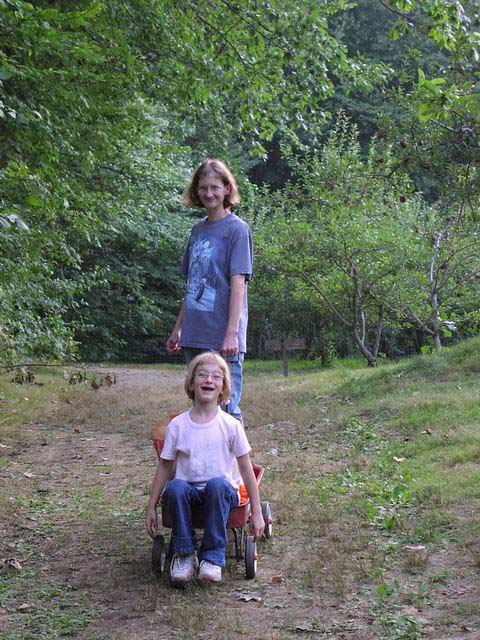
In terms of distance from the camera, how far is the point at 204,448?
4.41m

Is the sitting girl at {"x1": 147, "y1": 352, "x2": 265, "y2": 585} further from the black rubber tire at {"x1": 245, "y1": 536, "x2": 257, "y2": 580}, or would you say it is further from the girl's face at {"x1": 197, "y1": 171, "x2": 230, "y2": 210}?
the girl's face at {"x1": 197, "y1": 171, "x2": 230, "y2": 210}

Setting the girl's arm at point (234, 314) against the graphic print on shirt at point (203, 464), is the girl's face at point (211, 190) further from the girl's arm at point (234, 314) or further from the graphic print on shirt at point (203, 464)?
the graphic print on shirt at point (203, 464)

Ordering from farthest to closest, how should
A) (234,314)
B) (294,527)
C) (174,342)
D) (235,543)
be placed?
1. (294,527)
2. (174,342)
3. (234,314)
4. (235,543)

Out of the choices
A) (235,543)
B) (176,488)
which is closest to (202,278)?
(176,488)

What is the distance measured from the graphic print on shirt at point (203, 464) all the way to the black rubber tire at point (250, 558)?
374 millimetres

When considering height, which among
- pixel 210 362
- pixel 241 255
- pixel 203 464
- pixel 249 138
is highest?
pixel 249 138

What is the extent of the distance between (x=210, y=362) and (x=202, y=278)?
625 millimetres

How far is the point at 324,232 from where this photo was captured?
1540 cm

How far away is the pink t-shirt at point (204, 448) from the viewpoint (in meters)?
4.39

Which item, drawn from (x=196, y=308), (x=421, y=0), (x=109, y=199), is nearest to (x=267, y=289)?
(x=109, y=199)

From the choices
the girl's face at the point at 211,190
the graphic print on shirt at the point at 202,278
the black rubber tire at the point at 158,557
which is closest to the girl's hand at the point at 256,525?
the black rubber tire at the point at 158,557

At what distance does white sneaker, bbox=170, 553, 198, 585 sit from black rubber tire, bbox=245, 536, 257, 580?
275mm

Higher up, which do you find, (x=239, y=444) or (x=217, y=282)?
(x=217, y=282)

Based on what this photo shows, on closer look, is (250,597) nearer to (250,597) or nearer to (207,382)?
(250,597)
